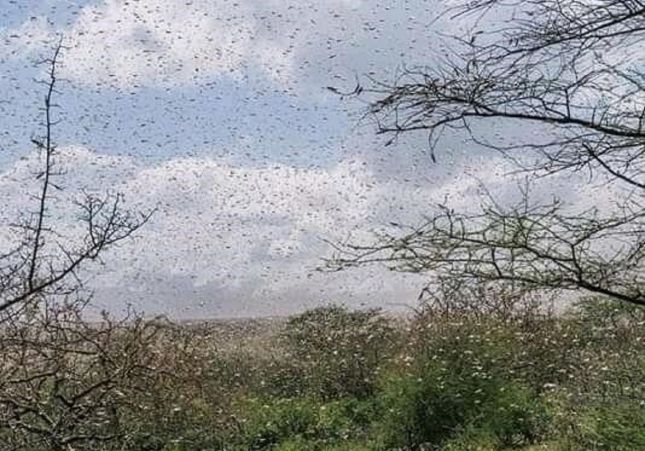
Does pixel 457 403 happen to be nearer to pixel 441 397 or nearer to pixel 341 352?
pixel 441 397

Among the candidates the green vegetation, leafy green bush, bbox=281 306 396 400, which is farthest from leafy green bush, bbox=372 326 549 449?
leafy green bush, bbox=281 306 396 400

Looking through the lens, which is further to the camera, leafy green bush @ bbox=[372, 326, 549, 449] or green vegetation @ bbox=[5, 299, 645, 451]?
leafy green bush @ bbox=[372, 326, 549, 449]

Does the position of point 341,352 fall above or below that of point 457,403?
above

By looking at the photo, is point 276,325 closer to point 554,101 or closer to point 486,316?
point 486,316

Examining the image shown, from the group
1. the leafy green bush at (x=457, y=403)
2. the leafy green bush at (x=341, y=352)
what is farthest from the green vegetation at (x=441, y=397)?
the leafy green bush at (x=341, y=352)

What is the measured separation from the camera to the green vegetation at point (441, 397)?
8664 millimetres

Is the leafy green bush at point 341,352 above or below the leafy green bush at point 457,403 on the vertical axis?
above

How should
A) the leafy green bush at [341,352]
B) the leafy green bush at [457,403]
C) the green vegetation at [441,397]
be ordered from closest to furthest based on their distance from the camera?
the green vegetation at [441,397] < the leafy green bush at [457,403] < the leafy green bush at [341,352]

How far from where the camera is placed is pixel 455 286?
110 inches

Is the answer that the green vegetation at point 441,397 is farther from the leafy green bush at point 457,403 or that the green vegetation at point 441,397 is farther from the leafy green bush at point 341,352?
the leafy green bush at point 341,352

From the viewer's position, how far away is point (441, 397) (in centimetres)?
955

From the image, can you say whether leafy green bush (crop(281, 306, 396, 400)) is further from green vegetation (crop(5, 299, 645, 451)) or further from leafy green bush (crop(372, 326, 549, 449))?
leafy green bush (crop(372, 326, 549, 449))

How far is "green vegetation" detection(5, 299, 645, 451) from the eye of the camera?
8.66 metres

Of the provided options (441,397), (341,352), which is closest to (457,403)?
(441,397)
